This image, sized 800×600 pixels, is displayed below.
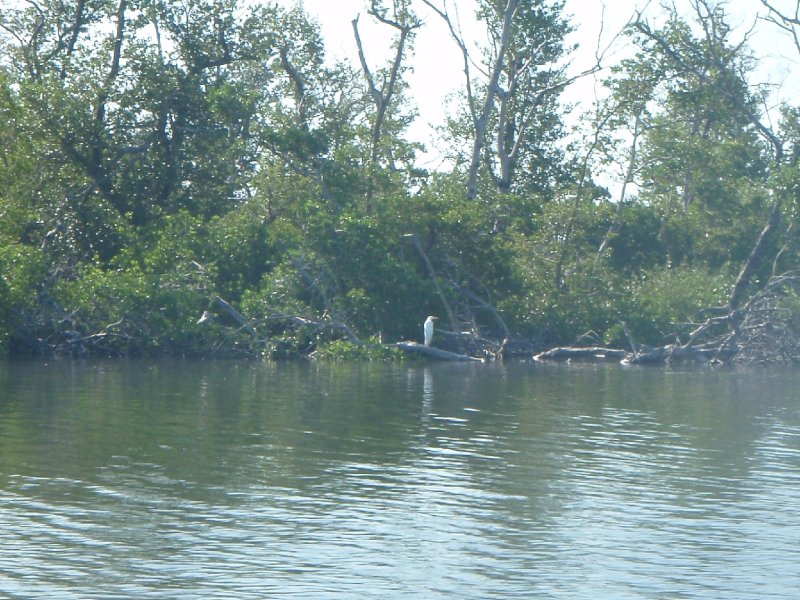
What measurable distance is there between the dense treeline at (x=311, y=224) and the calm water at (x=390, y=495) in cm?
818

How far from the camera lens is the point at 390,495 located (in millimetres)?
11688

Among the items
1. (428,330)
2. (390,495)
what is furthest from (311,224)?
(390,495)

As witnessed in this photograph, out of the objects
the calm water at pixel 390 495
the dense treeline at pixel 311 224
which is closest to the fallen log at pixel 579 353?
the dense treeline at pixel 311 224

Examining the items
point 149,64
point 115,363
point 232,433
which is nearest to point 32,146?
point 149,64

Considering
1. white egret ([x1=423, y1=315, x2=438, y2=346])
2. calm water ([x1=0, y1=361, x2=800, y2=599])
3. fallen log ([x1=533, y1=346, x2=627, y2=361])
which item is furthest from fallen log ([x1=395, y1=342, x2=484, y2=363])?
calm water ([x1=0, y1=361, x2=800, y2=599])

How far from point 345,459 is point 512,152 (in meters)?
28.6

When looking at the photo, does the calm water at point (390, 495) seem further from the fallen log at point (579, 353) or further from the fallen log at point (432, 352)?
the fallen log at point (579, 353)

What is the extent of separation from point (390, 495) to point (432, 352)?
1831 cm

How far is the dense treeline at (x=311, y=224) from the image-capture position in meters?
29.5

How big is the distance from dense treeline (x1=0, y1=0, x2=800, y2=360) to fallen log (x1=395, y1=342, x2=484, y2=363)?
750 mm

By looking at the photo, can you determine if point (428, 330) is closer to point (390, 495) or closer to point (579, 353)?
point (579, 353)

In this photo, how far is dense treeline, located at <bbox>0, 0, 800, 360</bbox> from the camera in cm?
2947

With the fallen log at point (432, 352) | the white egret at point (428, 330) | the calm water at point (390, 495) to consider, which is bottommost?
the calm water at point (390, 495)

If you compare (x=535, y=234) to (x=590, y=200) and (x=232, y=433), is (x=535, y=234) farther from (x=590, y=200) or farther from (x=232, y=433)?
(x=232, y=433)
